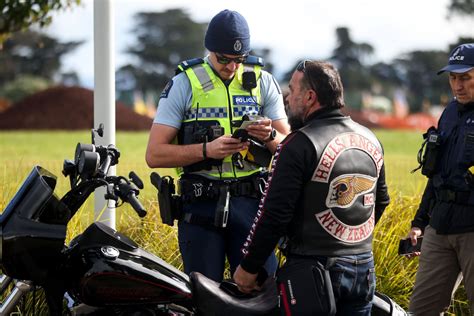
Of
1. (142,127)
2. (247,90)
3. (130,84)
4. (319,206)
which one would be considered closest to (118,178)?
(319,206)

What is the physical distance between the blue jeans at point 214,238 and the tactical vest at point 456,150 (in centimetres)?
112

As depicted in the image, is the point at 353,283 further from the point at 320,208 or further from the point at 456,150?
the point at 456,150

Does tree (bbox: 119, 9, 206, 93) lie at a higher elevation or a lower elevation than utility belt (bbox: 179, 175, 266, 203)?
higher

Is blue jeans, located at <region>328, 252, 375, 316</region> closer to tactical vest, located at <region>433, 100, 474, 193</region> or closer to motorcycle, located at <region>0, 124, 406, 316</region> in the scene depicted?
motorcycle, located at <region>0, 124, 406, 316</region>

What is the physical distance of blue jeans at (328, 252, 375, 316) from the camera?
320 centimetres

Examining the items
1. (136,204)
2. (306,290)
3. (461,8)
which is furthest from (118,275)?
(461,8)

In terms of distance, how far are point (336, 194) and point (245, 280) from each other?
0.50 m

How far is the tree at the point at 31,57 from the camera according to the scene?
105 ft

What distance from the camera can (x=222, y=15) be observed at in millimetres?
4051

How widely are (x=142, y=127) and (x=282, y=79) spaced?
4.56 m

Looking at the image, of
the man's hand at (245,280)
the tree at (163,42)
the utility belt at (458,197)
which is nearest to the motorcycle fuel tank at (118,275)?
the man's hand at (245,280)

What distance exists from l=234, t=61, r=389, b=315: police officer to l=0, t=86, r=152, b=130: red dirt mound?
19358 mm

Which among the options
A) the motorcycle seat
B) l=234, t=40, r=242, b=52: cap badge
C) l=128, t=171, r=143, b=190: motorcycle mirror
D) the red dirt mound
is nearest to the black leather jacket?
the motorcycle seat

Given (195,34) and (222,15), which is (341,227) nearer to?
(222,15)
